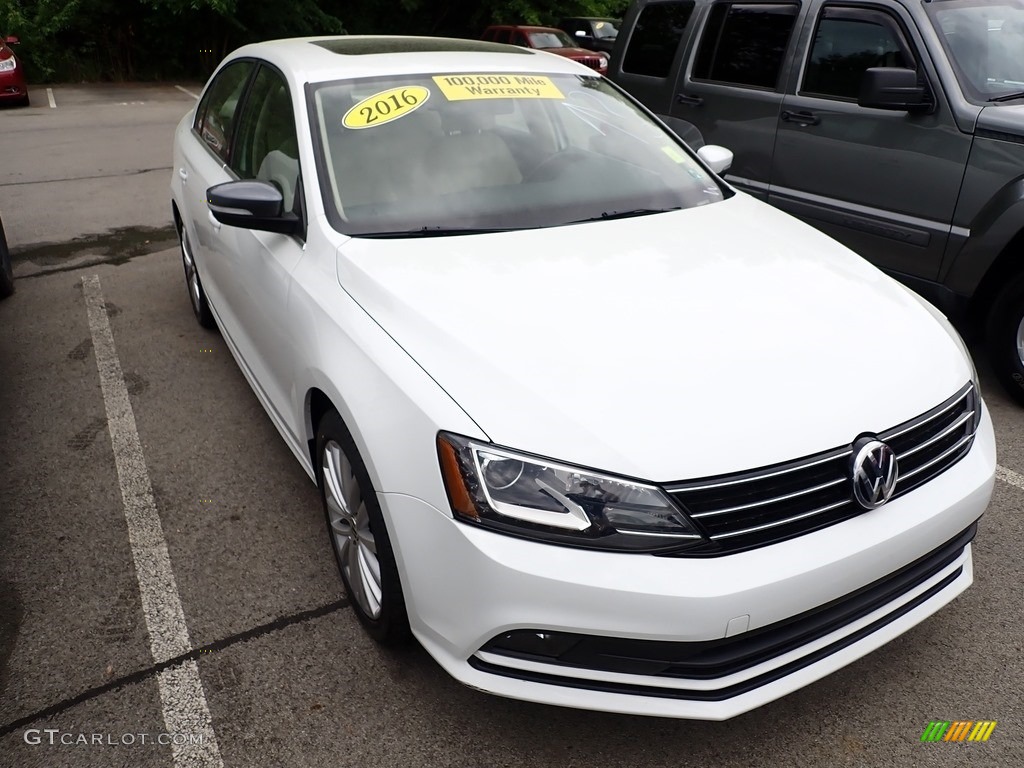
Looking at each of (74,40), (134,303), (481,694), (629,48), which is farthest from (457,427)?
(74,40)

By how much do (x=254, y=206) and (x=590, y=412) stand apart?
1.47m

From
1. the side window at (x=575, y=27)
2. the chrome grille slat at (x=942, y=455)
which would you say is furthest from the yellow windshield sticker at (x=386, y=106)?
the side window at (x=575, y=27)

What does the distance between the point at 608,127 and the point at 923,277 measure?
6.59 ft

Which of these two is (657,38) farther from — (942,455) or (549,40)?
(549,40)

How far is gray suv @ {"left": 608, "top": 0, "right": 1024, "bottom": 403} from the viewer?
408 cm

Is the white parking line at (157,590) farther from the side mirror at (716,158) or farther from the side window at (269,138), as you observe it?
the side mirror at (716,158)

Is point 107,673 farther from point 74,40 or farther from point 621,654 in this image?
point 74,40

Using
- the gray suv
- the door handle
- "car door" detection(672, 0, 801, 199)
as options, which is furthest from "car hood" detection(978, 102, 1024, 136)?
"car door" detection(672, 0, 801, 199)

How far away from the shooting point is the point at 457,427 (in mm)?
1963

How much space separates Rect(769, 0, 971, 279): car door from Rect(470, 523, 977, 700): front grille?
9.25 ft

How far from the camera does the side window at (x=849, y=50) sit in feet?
14.8

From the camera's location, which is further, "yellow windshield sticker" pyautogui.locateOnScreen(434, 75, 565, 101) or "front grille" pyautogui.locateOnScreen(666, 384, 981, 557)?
"yellow windshield sticker" pyautogui.locateOnScreen(434, 75, 565, 101)

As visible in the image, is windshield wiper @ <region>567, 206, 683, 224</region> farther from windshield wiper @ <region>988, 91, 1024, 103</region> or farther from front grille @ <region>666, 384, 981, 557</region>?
windshield wiper @ <region>988, 91, 1024, 103</region>

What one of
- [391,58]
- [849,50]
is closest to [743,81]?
[849,50]
